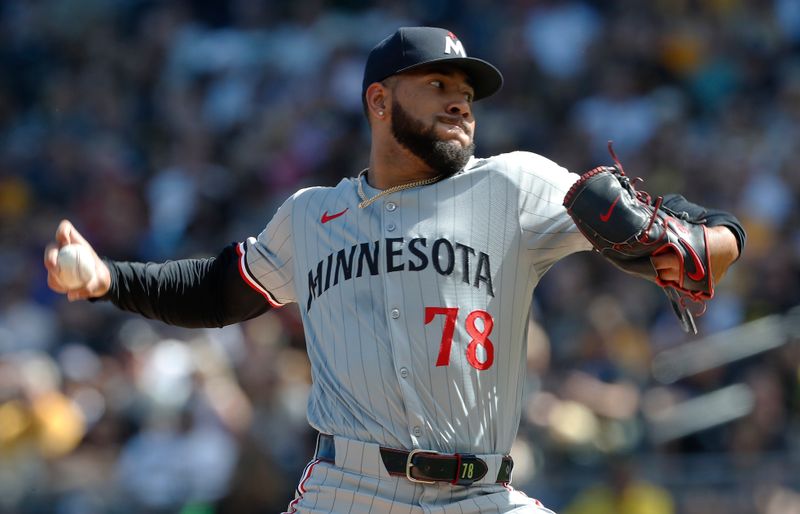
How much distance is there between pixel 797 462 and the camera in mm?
7785

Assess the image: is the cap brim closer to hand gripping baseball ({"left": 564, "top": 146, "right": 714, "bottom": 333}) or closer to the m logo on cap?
the m logo on cap

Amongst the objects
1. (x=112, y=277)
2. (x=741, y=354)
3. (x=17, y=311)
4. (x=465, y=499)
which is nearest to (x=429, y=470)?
(x=465, y=499)

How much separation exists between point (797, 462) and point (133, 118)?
24.1 ft

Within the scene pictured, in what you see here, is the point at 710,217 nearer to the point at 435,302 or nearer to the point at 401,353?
the point at 435,302

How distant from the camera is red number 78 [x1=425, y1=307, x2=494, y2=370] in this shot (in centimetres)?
403

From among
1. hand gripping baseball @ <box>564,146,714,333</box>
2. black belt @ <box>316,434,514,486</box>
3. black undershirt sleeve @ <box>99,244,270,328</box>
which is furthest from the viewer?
black undershirt sleeve @ <box>99,244,270,328</box>

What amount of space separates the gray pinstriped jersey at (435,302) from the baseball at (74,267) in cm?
74

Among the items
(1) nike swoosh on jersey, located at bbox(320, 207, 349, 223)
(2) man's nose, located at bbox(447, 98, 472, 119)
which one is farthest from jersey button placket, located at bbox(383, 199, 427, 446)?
(2) man's nose, located at bbox(447, 98, 472, 119)

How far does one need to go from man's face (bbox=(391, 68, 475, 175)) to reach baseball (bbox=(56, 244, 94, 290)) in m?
1.13

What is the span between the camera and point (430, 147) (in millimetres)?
4336

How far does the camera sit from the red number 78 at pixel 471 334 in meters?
4.03

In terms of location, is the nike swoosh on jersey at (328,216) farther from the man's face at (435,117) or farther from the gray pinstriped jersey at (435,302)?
the man's face at (435,117)

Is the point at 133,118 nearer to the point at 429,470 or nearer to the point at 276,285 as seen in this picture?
the point at 276,285

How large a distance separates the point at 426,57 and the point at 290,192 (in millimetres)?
6758
